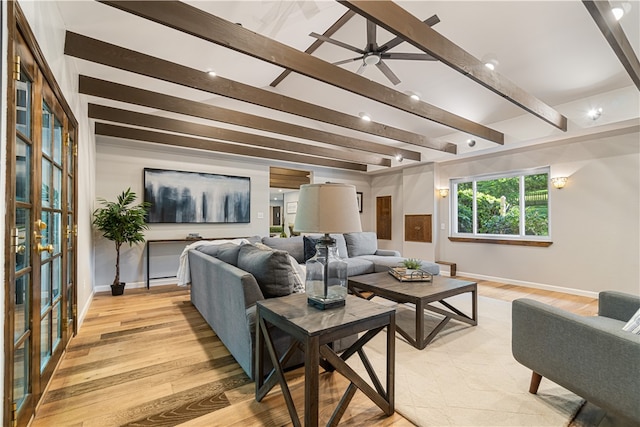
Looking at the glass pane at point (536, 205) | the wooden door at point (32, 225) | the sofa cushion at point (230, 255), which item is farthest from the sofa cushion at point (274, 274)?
the glass pane at point (536, 205)

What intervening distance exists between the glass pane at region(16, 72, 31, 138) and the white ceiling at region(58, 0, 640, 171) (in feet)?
3.48

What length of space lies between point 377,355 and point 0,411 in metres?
2.15

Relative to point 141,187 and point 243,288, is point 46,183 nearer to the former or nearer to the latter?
point 243,288

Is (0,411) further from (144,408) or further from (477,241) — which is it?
(477,241)

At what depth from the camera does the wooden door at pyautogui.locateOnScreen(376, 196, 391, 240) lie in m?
7.35

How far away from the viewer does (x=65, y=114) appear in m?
2.34

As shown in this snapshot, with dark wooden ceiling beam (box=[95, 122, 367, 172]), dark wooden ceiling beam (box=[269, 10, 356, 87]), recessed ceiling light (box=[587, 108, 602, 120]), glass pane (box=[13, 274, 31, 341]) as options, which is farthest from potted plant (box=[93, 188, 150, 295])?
recessed ceiling light (box=[587, 108, 602, 120])

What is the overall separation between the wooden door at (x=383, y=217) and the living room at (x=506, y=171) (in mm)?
1151

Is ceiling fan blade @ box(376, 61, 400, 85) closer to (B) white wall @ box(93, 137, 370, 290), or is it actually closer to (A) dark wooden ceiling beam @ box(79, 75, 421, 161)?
(A) dark wooden ceiling beam @ box(79, 75, 421, 161)

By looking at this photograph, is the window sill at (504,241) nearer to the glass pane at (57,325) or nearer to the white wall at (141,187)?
the white wall at (141,187)

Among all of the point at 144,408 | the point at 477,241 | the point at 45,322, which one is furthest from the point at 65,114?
the point at 477,241

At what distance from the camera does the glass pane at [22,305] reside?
141cm

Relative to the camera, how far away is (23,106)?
4.80 feet

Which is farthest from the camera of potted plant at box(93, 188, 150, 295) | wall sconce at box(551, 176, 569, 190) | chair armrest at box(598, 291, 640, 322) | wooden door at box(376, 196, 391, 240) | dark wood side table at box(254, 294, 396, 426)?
wooden door at box(376, 196, 391, 240)
